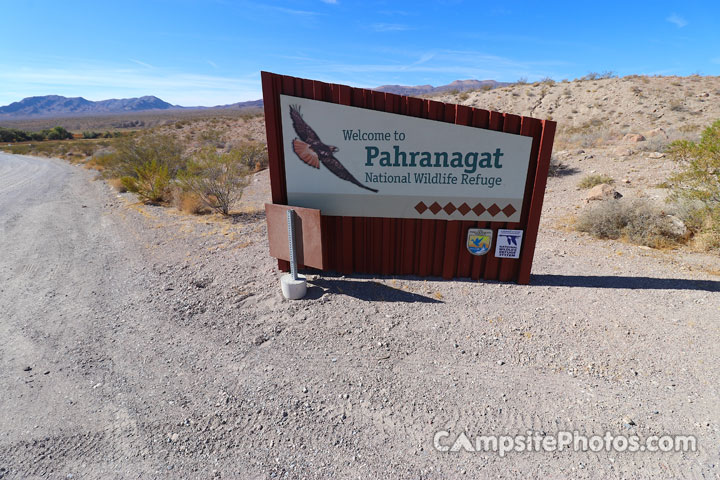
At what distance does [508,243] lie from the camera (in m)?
5.60

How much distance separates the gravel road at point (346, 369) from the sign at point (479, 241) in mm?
576

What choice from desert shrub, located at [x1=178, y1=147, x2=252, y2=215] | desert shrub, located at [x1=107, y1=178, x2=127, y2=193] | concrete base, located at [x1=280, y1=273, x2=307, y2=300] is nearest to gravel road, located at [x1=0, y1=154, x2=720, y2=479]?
concrete base, located at [x1=280, y1=273, x2=307, y2=300]

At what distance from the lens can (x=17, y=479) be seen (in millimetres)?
2773

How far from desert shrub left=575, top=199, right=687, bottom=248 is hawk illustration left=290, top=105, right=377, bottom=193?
5.63 m

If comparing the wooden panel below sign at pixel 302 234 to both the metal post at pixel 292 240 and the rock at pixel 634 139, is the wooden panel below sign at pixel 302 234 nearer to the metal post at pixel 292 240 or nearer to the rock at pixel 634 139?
the metal post at pixel 292 240

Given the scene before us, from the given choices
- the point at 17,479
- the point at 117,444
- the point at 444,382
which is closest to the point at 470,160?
the point at 444,382

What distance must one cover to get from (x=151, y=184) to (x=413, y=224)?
1103 centimetres

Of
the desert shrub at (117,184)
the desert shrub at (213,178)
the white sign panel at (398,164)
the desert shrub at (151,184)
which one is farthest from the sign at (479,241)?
the desert shrub at (117,184)

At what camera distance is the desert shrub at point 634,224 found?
23.5 ft

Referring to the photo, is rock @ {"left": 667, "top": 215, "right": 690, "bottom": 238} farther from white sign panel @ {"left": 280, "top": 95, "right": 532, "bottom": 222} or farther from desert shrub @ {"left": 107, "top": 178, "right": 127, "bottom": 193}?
desert shrub @ {"left": 107, "top": 178, "right": 127, "bottom": 193}

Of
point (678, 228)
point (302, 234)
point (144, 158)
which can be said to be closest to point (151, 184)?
point (144, 158)

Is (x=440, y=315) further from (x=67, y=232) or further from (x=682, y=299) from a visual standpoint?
(x=67, y=232)

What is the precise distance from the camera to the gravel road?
289cm

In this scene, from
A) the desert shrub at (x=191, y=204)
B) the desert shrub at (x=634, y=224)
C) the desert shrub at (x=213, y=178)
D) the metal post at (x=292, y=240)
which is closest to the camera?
the metal post at (x=292, y=240)
